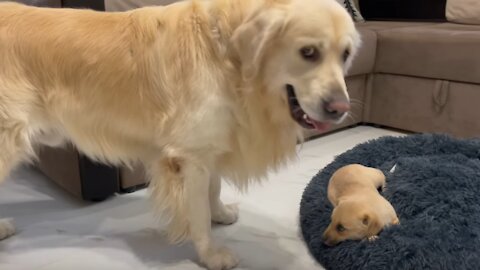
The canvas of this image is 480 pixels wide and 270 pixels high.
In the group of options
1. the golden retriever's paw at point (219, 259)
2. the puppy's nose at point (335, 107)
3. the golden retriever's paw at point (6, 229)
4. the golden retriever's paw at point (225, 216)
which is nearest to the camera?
the puppy's nose at point (335, 107)

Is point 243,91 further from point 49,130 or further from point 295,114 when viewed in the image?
point 49,130

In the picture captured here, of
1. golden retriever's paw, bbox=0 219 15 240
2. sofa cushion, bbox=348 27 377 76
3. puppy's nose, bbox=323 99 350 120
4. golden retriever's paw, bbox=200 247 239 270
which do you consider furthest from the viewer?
sofa cushion, bbox=348 27 377 76

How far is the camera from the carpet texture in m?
1.27

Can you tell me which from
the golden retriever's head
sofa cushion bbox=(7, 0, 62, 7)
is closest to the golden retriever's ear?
the golden retriever's head

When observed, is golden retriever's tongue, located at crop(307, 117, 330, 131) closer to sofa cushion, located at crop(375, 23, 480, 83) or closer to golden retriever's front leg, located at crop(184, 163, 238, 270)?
golden retriever's front leg, located at crop(184, 163, 238, 270)

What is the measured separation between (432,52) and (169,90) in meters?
1.70

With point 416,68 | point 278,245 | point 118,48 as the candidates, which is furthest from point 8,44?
point 416,68

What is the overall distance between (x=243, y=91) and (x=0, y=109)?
0.67 m

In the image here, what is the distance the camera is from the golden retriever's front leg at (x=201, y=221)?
137 centimetres

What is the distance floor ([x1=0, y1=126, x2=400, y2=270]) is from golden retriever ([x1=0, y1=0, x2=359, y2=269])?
12 centimetres

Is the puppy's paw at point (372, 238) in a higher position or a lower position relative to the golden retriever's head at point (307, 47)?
lower

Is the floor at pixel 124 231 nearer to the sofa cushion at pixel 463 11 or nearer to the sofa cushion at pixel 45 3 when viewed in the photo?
the sofa cushion at pixel 45 3

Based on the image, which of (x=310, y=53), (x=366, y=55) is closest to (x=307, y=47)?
(x=310, y=53)

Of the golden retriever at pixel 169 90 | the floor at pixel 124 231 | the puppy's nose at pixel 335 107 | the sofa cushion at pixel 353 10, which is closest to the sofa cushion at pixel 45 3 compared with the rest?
the golden retriever at pixel 169 90
